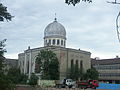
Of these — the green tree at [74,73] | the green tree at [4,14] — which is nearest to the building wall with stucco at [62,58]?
the green tree at [74,73]

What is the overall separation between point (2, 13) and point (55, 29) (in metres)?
53.3

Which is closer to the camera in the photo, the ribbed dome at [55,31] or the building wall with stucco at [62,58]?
the building wall with stucco at [62,58]

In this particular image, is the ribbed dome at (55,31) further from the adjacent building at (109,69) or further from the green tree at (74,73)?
the adjacent building at (109,69)

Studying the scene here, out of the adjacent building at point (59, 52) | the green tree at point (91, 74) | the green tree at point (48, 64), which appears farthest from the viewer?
the adjacent building at point (59, 52)

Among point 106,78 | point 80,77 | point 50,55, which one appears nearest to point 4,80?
point 50,55

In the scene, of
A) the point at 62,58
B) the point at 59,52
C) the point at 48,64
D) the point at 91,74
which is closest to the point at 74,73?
the point at 62,58

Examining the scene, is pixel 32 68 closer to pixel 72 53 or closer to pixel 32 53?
pixel 32 53

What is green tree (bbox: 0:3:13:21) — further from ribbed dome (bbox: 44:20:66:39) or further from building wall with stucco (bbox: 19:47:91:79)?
ribbed dome (bbox: 44:20:66:39)

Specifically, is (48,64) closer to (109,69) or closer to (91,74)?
(91,74)

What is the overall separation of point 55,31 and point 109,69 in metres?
24.5

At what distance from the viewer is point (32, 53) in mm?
77438

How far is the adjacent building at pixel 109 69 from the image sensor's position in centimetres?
8412

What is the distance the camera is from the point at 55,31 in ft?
242

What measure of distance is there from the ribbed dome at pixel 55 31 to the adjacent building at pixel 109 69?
20.5 m
